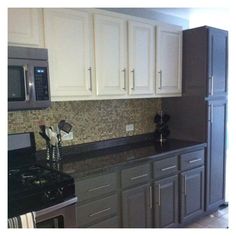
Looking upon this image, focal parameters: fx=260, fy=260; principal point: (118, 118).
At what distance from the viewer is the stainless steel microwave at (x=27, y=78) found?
5.49 feet

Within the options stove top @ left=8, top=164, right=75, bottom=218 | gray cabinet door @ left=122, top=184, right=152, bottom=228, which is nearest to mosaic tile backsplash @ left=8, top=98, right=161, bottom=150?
stove top @ left=8, top=164, right=75, bottom=218

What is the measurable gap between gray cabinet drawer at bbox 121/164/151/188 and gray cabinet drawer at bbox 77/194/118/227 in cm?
15

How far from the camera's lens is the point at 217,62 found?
9.30 feet

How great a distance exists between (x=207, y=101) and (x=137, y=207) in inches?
52.6

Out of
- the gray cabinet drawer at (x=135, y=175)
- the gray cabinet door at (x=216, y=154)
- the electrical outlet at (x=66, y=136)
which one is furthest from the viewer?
the gray cabinet door at (x=216, y=154)

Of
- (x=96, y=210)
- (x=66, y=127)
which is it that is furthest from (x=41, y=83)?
(x=96, y=210)

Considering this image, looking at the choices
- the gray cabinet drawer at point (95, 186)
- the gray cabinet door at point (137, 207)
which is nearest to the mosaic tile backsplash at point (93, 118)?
the gray cabinet drawer at point (95, 186)

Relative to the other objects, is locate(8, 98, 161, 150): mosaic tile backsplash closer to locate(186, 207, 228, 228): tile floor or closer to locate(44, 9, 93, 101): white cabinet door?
locate(44, 9, 93, 101): white cabinet door

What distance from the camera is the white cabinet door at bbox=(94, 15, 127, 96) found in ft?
7.26

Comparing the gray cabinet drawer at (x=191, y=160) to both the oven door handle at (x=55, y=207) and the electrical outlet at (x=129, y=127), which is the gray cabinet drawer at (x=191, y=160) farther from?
the oven door handle at (x=55, y=207)

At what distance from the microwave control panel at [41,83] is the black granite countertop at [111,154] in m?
0.56

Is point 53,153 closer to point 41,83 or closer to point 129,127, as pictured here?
point 41,83
